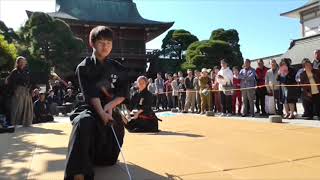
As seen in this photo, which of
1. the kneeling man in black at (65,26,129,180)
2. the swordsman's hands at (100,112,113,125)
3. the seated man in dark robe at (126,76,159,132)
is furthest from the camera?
the seated man in dark robe at (126,76,159,132)

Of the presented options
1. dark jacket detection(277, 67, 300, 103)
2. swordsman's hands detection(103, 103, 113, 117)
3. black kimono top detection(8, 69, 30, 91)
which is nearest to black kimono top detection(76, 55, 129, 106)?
swordsman's hands detection(103, 103, 113, 117)

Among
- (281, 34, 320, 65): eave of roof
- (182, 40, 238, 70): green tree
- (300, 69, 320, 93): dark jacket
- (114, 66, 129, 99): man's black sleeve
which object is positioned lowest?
(114, 66, 129, 99): man's black sleeve

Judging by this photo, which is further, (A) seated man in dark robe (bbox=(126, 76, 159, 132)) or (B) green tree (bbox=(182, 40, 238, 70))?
(B) green tree (bbox=(182, 40, 238, 70))

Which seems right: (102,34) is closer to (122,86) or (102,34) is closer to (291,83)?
(122,86)

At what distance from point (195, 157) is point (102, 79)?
4.21 feet

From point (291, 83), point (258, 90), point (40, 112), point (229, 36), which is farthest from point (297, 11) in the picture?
point (40, 112)

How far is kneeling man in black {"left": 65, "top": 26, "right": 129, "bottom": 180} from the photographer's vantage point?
2.71m

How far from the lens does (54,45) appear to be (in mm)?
22672

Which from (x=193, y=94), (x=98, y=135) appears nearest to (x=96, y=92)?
(x=98, y=135)

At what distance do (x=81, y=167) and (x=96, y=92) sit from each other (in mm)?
713

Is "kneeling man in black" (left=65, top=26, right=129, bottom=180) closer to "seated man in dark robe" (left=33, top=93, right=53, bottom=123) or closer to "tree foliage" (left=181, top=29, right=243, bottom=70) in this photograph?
"seated man in dark robe" (left=33, top=93, right=53, bottom=123)

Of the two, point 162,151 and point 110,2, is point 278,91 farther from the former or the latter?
point 110,2

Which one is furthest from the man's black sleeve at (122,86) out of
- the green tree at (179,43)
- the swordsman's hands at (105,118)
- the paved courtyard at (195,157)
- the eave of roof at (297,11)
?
the green tree at (179,43)

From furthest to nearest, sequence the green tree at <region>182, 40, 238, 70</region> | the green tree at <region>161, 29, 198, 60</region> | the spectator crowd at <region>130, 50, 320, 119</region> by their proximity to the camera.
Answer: the green tree at <region>161, 29, 198, 60</region> → the green tree at <region>182, 40, 238, 70</region> → the spectator crowd at <region>130, 50, 320, 119</region>
